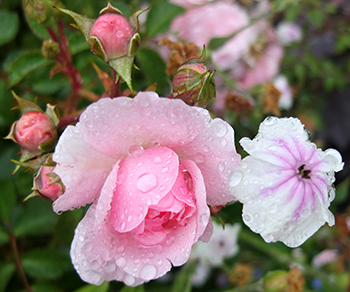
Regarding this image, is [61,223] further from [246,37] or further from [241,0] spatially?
[241,0]

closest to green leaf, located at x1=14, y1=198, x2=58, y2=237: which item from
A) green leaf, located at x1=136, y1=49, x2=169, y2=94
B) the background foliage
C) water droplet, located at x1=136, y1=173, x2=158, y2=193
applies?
the background foliage

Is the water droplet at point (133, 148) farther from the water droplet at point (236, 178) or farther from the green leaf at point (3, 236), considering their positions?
the green leaf at point (3, 236)

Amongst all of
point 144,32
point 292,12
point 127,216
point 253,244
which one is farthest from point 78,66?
point 292,12

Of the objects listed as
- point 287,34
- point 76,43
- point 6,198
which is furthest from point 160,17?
point 287,34

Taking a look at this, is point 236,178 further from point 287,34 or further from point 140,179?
point 287,34

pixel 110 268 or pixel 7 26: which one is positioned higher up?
pixel 7 26

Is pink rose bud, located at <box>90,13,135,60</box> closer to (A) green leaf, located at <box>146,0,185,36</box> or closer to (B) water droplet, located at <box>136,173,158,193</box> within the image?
(B) water droplet, located at <box>136,173,158,193</box>
